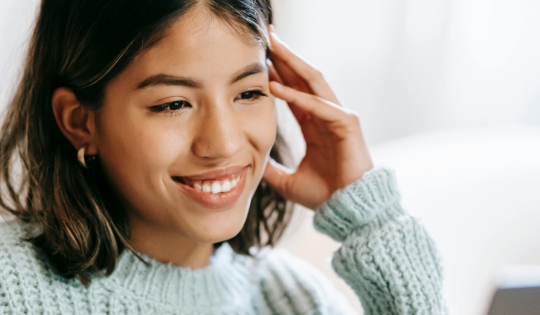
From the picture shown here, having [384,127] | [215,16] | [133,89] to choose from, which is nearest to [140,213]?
[133,89]

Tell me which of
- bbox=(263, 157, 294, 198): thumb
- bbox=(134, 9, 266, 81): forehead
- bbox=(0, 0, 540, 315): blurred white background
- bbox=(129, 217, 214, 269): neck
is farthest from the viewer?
bbox=(0, 0, 540, 315): blurred white background

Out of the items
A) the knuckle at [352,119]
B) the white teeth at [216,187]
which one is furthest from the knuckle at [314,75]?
the white teeth at [216,187]

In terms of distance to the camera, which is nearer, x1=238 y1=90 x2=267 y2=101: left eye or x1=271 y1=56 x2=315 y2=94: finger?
x1=238 y1=90 x2=267 y2=101: left eye

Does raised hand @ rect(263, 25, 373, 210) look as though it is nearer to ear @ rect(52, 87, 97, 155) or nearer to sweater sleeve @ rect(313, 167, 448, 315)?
sweater sleeve @ rect(313, 167, 448, 315)

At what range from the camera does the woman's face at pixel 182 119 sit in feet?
2.91

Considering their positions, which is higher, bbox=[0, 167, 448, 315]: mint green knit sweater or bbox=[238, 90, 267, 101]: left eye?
bbox=[238, 90, 267, 101]: left eye

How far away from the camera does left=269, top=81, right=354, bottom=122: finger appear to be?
1129 mm

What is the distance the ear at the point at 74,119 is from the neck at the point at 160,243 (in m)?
0.20

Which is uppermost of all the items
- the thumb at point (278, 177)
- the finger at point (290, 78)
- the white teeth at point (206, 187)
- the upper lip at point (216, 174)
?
the finger at point (290, 78)

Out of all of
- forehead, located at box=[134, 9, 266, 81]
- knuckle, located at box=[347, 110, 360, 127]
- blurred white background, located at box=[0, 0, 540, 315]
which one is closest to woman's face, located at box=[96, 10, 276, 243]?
forehead, located at box=[134, 9, 266, 81]

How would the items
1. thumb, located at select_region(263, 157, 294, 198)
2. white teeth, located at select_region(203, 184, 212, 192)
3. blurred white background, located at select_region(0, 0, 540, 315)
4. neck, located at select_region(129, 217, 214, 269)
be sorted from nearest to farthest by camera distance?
white teeth, located at select_region(203, 184, 212, 192) < neck, located at select_region(129, 217, 214, 269) < thumb, located at select_region(263, 157, 294, 198) < blurred white background, located at select_region(0, 0, 540, 315)

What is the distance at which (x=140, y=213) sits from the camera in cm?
104

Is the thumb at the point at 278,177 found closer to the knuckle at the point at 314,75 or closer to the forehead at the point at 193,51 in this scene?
the knuckle at the point at 314,75

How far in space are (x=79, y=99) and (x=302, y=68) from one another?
475 millimetres
